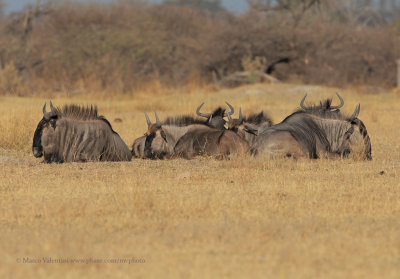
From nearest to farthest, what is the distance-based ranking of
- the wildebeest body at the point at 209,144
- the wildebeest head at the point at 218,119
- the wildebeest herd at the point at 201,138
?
the wildebeest herd at the point at 201,138, the wildebeest body at the point at 209,144, the wildebeest head at the point at 218,119

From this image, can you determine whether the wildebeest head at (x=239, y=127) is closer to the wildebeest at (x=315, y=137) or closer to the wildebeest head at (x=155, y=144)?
the wildebeest at (x=315, y=137)

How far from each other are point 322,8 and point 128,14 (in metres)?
9.94

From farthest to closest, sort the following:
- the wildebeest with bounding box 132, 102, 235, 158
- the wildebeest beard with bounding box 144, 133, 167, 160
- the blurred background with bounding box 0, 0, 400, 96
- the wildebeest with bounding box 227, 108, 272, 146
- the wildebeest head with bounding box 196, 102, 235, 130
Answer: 1. the blurred background with bounding box 0, 0, 400, 96
2. the wildebeest head with bounding box 196, 102, 235, 130
3. the wildebeest with bounding box 132, 102, 235, 158
4. the wildebeest with bounding box 227, 108, 272, 146
5. the wildebeest beard with bounding box 144, 133, 167, 160

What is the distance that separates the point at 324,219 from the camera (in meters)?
6.06

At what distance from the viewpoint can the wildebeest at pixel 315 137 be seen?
9844 mm

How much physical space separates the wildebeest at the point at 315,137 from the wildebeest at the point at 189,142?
2.19ft

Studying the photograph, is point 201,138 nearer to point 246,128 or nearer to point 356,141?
point 246,128

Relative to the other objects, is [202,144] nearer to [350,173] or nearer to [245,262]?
[350,173]

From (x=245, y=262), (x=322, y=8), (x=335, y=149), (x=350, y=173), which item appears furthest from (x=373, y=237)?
(x=322, y=8)

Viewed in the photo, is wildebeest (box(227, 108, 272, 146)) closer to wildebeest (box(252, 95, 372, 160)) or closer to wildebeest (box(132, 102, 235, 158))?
wildebeest (box(132, 102, 235, 158))

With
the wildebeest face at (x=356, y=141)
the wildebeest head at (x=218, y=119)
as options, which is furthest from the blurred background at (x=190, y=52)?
the wildebeest face at (x=356, y=141)

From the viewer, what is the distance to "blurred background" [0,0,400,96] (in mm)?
29016

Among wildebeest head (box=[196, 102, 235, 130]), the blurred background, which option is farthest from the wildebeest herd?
the blurred background

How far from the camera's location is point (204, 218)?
20.1 ft
